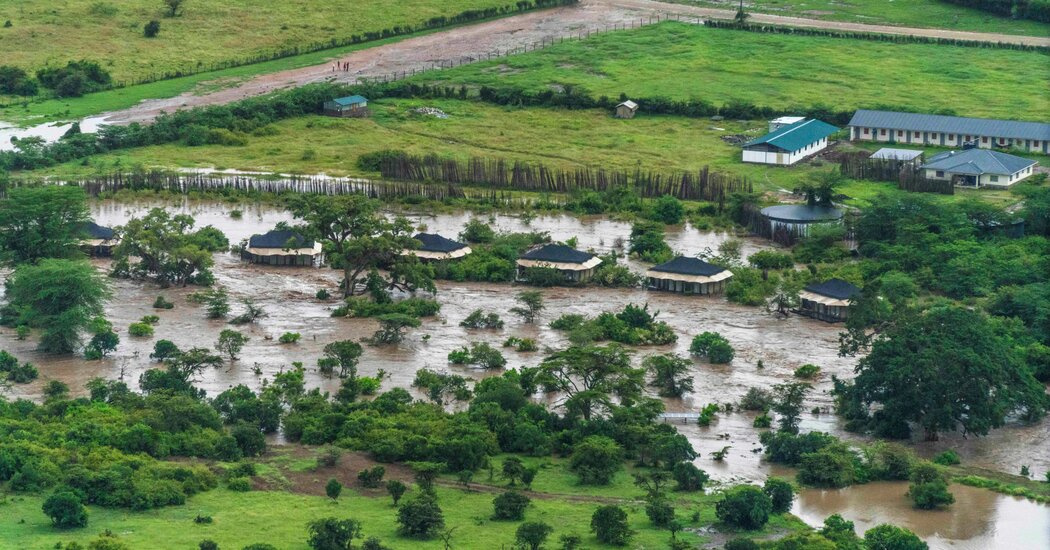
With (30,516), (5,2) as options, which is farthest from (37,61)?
(30,516)

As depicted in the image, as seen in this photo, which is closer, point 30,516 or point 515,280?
point 30,516

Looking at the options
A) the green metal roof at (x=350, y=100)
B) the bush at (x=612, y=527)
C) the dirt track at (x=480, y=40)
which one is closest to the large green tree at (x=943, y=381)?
the bush at (x=612, y=527)

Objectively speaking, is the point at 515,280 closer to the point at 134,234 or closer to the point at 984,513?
the point at 134,234

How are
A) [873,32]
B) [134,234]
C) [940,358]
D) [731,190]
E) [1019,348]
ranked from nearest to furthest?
1. [940,358]
2. [1019,348]
3. [134,234]
4. [731,190]
5. [873,32]

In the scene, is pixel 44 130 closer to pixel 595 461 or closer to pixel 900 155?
pixel 900 155

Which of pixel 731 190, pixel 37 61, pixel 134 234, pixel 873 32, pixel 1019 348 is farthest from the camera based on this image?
pixel 873 32

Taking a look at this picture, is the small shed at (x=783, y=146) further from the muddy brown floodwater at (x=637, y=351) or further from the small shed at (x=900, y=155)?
the muddy brown floodwater at (x=637, y=351)
